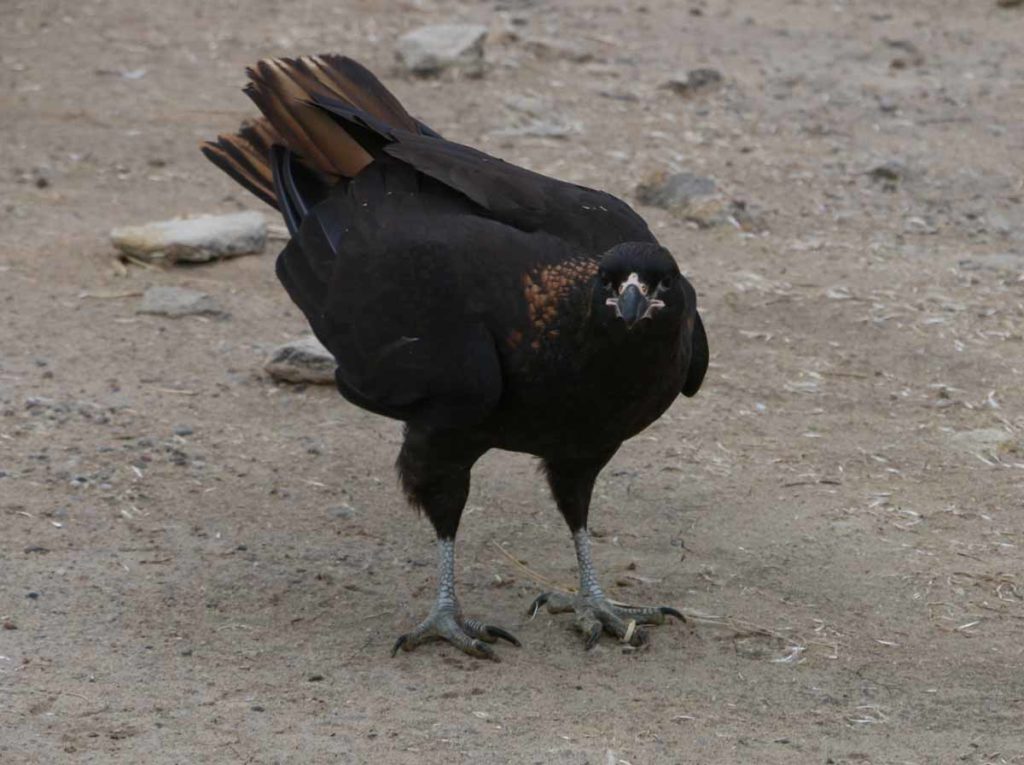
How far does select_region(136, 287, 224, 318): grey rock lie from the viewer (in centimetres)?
699

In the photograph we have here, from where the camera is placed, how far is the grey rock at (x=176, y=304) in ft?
22.9

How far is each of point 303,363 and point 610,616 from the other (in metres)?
2.03

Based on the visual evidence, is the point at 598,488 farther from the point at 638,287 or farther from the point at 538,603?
the point at 638,287

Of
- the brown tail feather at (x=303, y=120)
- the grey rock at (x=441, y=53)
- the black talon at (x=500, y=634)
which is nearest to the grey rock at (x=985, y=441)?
the black talon at (x=500, y=634)

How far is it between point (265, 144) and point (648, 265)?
71.7 inches

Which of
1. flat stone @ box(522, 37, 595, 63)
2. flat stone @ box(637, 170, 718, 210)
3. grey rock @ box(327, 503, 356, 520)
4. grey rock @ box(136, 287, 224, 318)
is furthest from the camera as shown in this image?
flat stone @ box(522, 37, 595, 63)

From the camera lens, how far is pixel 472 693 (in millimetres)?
4449

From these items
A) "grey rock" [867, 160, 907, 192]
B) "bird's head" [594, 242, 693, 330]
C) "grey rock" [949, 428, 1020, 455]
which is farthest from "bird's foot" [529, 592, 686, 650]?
"grey rock" [867, 160, 907, 192]

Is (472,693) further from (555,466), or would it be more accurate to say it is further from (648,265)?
(648,265)

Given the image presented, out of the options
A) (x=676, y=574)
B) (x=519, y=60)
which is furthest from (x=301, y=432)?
(x=519, y=60)

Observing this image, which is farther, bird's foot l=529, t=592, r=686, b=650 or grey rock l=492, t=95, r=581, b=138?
grey rock l=492, t=95, r=581, b=138

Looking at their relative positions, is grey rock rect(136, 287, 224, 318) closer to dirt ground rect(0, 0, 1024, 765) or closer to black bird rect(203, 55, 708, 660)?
dirt ground rect(0, 0, 1024, 765)

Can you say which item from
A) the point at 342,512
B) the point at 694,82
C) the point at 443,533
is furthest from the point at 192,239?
the point at 694,82

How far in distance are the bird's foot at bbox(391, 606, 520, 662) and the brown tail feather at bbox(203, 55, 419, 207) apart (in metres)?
1.44
